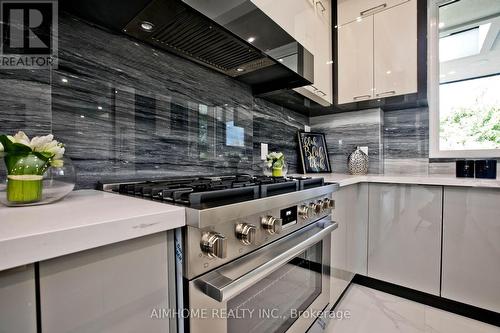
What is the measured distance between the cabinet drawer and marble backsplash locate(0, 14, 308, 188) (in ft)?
3.74

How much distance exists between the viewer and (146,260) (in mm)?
507

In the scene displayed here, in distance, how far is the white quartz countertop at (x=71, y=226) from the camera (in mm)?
339

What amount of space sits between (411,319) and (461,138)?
1401 millimetres

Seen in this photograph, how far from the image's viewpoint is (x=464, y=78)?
183cm

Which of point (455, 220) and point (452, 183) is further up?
point (452, 183)

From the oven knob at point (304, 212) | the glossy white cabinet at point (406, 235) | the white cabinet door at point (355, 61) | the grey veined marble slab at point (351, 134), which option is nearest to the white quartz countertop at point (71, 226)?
the oven knob at point (304, 212)

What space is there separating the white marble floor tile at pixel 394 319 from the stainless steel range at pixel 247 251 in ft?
1.37

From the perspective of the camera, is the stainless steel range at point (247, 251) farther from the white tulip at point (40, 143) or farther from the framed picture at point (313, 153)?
the framed picture at point (313, 153)

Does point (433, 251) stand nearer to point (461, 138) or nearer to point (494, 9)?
point (461, 138)

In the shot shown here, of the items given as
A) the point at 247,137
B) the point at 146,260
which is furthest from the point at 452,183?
the point at 146,260

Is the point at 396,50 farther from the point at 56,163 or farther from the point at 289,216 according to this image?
the point at 56,163

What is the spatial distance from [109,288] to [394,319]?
1.70 metres

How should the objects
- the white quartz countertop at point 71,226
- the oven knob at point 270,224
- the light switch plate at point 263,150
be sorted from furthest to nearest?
1. the light switch plate at point 263,150
2. the oven knob at point 270,224
3. the white quartz countertop at point 71,226

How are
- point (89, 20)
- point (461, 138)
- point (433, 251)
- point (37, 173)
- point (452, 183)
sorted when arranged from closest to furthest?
1. point (37, 173)
2. point (89, 20)
3. point (452, 183)
4. point (433, 251)
5. point (461, 138)
